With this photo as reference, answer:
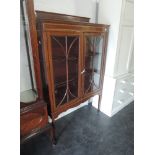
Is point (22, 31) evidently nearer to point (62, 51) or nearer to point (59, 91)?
point (62, 51)

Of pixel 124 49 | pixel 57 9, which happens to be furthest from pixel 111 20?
pixel 57 9

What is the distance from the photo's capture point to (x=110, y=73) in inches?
79.3

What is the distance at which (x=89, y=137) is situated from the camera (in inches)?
71.2

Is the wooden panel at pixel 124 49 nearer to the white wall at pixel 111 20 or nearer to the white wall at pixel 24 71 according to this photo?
the white wall at pixel 111 20

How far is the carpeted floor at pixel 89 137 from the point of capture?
1623 mm

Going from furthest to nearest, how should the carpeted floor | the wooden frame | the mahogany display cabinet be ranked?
the carpeted floor, the mahogany display cabinet, the wooden frame

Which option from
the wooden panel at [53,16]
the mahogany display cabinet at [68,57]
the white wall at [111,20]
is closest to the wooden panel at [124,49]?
the white wall at [111,20]

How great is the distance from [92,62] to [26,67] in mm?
899

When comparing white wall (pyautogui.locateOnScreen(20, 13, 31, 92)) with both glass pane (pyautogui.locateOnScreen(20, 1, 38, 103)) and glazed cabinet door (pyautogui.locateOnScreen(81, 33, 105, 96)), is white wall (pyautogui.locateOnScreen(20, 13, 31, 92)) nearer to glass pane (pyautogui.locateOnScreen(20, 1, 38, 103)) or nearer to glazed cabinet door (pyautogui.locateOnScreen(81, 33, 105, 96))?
glass pane (pyautogui.locateOnScreen(20, 1, 38, 103))

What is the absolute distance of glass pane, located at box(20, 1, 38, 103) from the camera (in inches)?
46.6

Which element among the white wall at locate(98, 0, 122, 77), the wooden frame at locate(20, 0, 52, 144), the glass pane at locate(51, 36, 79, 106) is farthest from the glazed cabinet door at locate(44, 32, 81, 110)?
the white wall at locate(98, 0, 122, 77)

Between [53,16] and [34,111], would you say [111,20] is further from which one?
[34,111]
